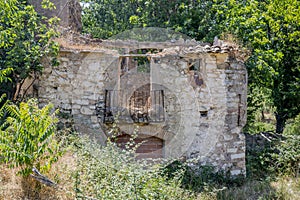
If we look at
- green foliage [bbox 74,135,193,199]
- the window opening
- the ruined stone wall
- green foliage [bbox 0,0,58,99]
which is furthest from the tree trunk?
green foliage [bbox 0,0,58,99]

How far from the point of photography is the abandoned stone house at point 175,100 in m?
6.65

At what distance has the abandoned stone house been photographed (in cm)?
665

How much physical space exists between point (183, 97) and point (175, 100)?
175mm

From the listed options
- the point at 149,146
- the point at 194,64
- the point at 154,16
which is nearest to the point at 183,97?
the point at 194,64

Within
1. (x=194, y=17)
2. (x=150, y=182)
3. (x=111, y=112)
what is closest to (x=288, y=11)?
(x=194, y=17)

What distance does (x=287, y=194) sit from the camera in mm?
5871

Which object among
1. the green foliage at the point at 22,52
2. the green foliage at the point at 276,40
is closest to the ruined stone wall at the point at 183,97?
the green foliage at the point at 22,52

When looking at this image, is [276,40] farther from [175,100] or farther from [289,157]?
[175,100]

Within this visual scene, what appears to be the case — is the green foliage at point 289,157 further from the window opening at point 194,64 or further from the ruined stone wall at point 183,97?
the window opening at point 194,64

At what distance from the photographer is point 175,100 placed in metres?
6.75

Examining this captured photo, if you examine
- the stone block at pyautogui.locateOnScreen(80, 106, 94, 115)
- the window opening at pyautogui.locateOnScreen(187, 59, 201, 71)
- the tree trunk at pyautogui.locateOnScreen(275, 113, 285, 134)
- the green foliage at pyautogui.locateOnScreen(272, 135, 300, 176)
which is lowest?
the green foliage at pyautogui.locateOnScreen(272, 135, 300, 176)

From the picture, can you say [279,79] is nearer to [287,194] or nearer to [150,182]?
[287,194]

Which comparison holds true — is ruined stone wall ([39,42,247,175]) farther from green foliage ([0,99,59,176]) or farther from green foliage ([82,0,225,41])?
green foliage ([82,0,225,41])

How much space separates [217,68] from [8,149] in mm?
4125
